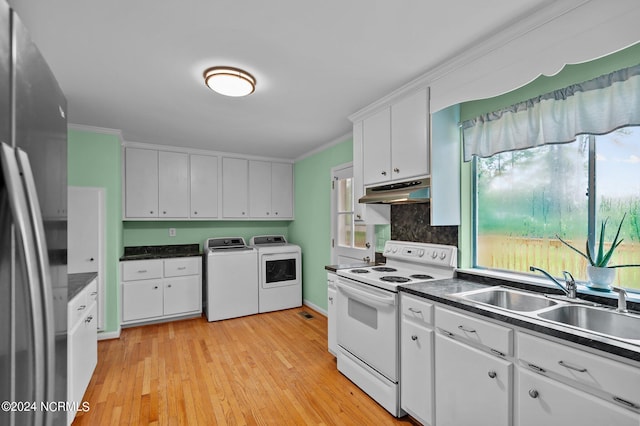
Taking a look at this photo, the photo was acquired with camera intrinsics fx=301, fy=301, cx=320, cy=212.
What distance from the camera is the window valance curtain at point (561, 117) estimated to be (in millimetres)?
1515

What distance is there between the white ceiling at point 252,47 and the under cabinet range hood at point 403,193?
0.78m

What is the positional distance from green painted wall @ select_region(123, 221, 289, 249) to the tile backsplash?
273 centimetres

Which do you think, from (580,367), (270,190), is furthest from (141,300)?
(580,367)

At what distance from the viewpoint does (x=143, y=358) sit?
2961 mm

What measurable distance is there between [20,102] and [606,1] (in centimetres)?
213

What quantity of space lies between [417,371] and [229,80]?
2345 millimetres

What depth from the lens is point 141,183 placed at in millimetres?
4031

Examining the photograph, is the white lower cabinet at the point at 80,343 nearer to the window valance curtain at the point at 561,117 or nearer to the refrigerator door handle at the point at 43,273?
the refrigerator door handle at the point at 43,273

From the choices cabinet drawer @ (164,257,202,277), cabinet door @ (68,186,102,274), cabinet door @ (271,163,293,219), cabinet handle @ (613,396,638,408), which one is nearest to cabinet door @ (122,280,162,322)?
cabinet drawer @ (164,257,202,277)

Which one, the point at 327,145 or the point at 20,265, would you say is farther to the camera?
the point at 327,145

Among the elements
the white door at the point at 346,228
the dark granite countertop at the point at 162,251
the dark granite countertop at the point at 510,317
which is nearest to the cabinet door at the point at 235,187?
the dark granite countertop at the point at 162,251

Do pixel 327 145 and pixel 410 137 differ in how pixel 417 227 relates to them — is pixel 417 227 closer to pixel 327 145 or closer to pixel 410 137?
pixel 410 137

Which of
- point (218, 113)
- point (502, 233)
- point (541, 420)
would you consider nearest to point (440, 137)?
point (502, 233)

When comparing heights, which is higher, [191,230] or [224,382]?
[191,230]
